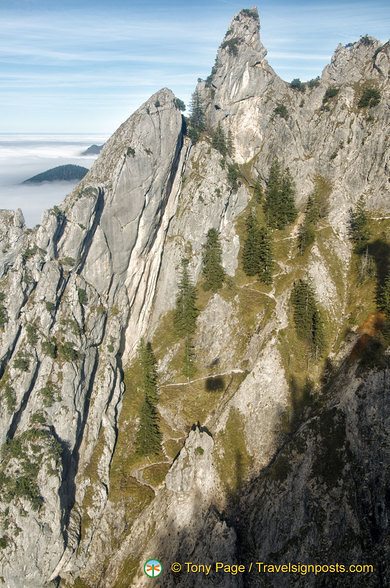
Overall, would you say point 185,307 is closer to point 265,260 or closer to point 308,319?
point 265,260

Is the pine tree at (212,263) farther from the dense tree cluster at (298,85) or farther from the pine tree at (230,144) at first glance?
the dense tree cluster at (298,85)

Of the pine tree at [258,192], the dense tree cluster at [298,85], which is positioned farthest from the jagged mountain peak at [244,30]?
the pine tree at [258,192]

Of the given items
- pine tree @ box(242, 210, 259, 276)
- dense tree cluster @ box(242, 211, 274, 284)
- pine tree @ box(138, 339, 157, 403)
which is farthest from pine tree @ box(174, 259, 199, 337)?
dense tree cluster @ box(242, 211, 274, 284)

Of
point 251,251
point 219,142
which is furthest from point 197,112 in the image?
point 251,251

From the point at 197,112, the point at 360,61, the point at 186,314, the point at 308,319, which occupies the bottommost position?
the point at 186,314

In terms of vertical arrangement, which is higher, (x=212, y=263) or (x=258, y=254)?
(x=258, y=254)

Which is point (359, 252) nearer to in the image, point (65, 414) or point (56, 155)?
point (65, 414)
